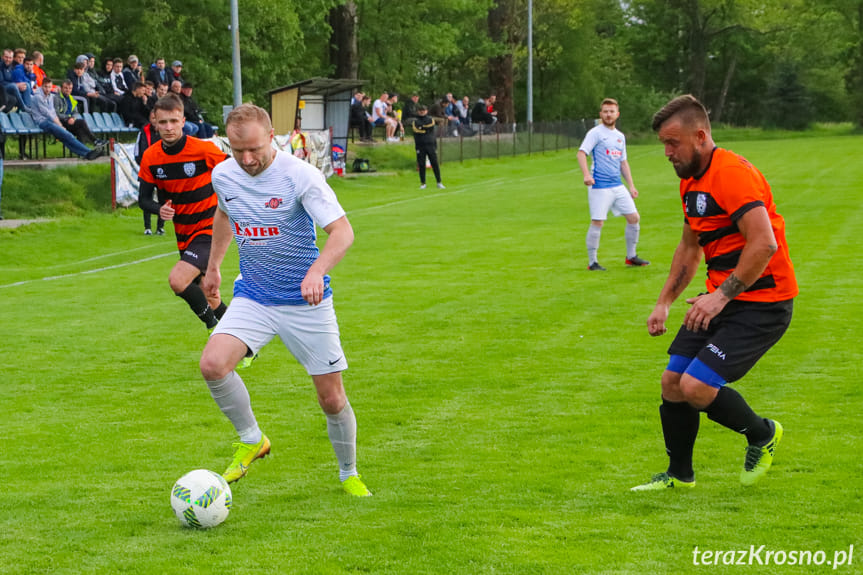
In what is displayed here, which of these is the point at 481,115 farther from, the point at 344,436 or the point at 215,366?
the point at 215,366

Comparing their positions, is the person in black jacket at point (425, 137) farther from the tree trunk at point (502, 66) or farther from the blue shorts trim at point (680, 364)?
the tree trunk at point (502, 66)

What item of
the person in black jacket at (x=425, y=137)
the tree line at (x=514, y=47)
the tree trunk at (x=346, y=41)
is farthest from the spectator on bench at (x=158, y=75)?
the tree trunk at (x=346, y=41)

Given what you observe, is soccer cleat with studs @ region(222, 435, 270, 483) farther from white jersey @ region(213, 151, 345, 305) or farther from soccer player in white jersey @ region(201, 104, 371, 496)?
white jersey @ region(213, 151, 345, 305)

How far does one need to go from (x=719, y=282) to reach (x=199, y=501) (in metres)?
2.85

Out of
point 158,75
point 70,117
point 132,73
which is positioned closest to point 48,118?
point 70,117

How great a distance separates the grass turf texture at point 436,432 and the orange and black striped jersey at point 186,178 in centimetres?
126

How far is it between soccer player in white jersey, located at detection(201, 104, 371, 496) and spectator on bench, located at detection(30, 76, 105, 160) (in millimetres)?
18659

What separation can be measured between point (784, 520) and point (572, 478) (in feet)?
4.22

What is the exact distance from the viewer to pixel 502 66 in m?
57.2

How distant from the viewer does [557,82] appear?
70438mm

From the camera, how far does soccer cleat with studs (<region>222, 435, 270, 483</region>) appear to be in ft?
20.8

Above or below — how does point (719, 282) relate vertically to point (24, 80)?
below

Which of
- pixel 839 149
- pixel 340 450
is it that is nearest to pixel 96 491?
pixel 340 450

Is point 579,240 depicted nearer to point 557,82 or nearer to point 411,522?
point 411,522
